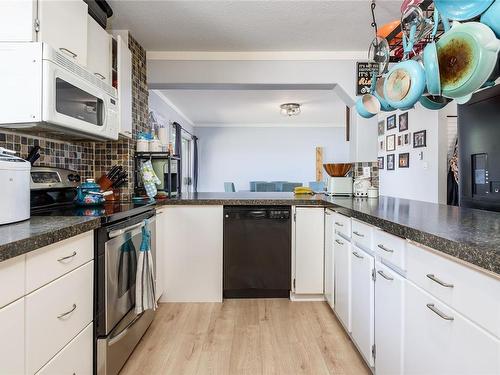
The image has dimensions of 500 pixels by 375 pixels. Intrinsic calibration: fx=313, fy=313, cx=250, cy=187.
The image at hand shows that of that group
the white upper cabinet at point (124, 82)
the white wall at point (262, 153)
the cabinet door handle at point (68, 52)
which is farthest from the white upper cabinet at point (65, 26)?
the white wall at point (262, 153)

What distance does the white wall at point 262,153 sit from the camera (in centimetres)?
814

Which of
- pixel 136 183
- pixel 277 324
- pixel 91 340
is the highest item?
pixel 136 183

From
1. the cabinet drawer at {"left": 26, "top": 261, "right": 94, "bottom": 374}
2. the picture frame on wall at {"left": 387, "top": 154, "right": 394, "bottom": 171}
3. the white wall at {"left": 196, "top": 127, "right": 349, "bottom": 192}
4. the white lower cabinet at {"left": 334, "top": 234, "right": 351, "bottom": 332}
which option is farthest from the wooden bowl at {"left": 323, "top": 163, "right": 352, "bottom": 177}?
the white wall at {"left": 196, "top": 127, "right": 349, "bottom": 192}

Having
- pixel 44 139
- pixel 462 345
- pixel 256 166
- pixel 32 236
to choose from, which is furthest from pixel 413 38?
pixel 256 166

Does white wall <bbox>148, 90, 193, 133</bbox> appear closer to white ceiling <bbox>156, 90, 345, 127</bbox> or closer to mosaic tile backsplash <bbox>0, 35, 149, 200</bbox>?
white ceiling <bbox>156, 90, 345, 127</bbox>

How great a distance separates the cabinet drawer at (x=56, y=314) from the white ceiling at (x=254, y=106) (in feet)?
13.2

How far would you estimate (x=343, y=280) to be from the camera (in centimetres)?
204

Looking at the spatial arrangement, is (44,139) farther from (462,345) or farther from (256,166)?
(256,166)

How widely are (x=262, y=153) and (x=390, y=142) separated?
3.64 metres

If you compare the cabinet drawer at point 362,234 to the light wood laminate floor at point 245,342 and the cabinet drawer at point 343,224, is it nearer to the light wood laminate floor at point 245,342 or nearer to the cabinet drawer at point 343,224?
the cabinet drawer at point 343,224

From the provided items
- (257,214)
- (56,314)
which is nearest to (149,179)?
(257,214)

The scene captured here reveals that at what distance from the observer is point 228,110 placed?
6.43 meters

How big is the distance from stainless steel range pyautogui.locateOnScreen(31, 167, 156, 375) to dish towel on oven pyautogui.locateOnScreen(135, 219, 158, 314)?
25mm

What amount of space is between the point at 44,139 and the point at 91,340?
1288mm
